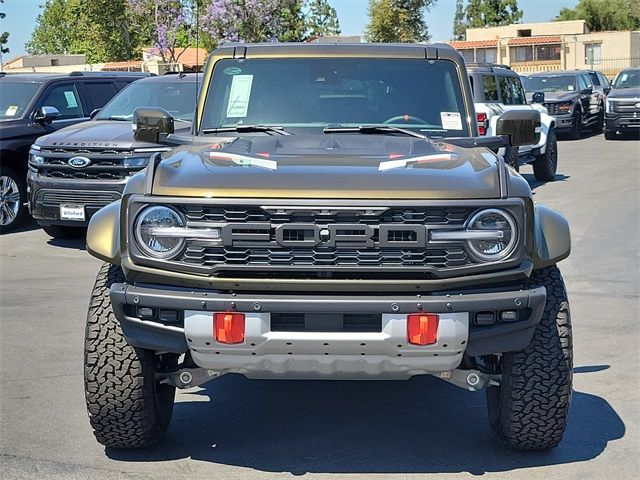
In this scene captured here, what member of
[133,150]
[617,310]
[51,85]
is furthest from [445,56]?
[51,85]

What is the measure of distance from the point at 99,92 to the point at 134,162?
333 cm

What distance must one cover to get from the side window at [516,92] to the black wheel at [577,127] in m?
8.40

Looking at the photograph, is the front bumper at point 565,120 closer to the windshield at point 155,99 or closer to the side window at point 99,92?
the side window at point 99,92

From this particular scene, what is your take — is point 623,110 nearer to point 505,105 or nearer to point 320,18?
point 505,105

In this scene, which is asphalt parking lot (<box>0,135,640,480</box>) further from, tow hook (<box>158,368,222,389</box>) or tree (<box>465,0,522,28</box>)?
tree (<box>465,0,522,28</box>)

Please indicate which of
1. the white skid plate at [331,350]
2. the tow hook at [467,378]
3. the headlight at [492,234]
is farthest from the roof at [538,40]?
the white skid plate at [331,350]

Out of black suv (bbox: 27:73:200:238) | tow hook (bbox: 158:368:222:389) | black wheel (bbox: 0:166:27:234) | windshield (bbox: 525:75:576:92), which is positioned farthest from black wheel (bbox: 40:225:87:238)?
windshield (bbox: 525:75:576:92)

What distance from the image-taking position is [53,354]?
658 cm

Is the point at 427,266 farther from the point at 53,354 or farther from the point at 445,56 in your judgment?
the point at 53,354

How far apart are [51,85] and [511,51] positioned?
47.0 metres

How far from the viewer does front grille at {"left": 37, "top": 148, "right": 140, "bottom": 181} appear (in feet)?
35.0

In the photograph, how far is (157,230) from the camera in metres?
4.18

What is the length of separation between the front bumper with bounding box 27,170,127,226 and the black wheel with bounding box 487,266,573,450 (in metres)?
6.69

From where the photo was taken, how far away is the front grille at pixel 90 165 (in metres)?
10.7
